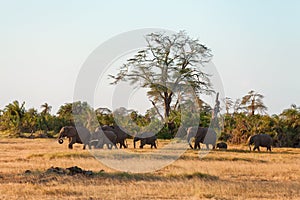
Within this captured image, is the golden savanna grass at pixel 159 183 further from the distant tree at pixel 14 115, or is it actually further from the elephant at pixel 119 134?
the distant tree at pixel 14 115

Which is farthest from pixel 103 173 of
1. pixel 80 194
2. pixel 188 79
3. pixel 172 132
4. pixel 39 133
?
pixel 39 133

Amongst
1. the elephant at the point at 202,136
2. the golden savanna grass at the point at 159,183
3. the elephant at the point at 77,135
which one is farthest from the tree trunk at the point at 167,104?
the golden savanna grass at the point at 159,183

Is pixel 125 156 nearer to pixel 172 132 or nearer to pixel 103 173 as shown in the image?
pixel 103 173

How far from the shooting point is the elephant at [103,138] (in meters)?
35.9

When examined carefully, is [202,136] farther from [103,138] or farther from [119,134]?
[103,138]

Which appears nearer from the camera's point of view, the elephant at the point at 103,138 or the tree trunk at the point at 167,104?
the elephant at the point at 103,138

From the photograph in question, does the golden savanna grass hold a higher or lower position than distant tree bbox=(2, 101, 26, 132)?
lower

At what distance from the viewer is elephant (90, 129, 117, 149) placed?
1414 inches

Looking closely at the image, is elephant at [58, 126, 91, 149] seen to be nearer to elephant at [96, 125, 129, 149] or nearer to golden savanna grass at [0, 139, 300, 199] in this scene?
elephant at [96, 125, 129, 149]

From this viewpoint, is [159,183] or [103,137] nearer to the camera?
[159,183]

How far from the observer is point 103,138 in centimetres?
3603

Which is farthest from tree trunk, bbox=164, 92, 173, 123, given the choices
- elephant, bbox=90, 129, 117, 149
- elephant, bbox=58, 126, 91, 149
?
elephant, bbox=90, 129, 117, 149

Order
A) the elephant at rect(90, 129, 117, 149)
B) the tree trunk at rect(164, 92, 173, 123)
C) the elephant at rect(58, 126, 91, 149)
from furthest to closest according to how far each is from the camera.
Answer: the tree trunk at rect(164, 92, 173, 123), the elephant at rect(58, 126, 91, 149), the elephant at rect(90, 129, 117, 149)

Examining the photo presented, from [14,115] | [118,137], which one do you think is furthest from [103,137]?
[14,115]
